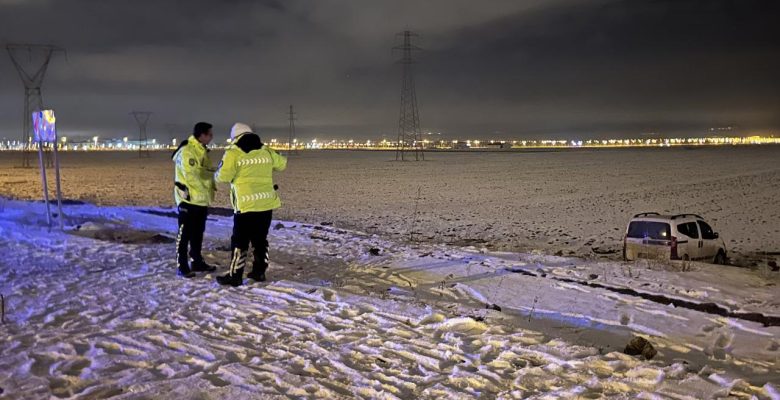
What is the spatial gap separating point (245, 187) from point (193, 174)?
100 cm

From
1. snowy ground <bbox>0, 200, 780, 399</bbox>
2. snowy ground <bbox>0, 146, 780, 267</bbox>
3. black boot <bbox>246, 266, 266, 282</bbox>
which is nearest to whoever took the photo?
snowy ground <bbox>0, 200, 780, 399</bbox>

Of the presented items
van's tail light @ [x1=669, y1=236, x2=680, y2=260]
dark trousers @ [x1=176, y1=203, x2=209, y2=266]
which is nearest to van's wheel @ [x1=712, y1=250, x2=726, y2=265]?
van's tail light @ [x1=669, y1=236, x2=680, y2=260]

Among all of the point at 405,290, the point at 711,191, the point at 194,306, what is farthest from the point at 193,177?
the point at 711,191

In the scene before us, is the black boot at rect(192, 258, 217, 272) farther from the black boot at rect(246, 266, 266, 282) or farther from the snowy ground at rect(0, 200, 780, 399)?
the black boot at rect(246, 266, 266, 282)

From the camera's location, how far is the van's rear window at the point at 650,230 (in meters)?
12.9

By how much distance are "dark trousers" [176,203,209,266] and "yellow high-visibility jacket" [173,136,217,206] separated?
0.37ft

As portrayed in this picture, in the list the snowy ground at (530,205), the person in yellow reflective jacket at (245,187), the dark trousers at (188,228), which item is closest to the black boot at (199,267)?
the dark trousers at (188,228)

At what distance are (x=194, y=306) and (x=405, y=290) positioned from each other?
3037 millimetres

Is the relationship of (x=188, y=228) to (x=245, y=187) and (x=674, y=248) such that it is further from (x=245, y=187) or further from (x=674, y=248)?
(x=674, y=248)

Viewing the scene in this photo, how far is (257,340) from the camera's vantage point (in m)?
5.70

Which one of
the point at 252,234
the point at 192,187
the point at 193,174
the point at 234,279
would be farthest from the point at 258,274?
the point at 193,174

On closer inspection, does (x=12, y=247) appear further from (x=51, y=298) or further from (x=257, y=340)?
(x=257, y=340)

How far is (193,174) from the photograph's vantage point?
830 centimetres

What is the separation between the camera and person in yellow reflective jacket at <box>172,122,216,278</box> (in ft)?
27.2
